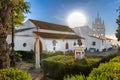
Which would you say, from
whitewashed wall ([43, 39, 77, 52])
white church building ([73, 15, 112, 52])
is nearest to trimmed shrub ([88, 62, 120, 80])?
whitewashed wall ([43, 39, 77, 52])

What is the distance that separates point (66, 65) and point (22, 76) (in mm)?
5700

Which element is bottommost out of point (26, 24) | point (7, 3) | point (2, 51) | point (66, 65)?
point (66, 65)

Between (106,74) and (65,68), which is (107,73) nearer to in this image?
(106,74)

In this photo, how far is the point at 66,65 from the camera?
13359mm

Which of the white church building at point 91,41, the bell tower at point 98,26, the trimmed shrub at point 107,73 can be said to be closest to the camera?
the trimmed shrub at point 107,73

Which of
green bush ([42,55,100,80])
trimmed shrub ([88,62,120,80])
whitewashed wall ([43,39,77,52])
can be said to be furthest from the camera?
whitewashed wall ([43,39,77,52])

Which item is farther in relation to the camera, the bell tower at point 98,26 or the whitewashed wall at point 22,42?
the bell tower at point 98,26

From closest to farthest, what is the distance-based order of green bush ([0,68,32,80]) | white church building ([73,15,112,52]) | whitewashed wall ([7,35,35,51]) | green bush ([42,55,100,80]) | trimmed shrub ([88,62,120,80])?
trimmed shrub ([88,62,120,80]) → green bush ([0,68,32,80]) → green bush ([42,55,100,80]) → whitewashed wall ([7,35,35,51]) → white church building ([73,15,112,52])

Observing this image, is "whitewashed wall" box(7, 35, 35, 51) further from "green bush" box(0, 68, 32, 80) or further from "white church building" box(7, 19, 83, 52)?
"green bush" box(0, 68, 32, 80)

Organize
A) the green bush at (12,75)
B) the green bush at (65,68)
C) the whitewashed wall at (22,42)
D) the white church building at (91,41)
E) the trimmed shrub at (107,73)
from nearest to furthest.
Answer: the trimmed shrub at (107,73), the green bush at (12,75), the green bush at (65,68), the whitewashed wall at (22,42), the white church building at (91,41)

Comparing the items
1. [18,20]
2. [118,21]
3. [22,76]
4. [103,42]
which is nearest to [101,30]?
[103,42]

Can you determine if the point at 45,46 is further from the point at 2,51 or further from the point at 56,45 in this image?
the point at 2,51

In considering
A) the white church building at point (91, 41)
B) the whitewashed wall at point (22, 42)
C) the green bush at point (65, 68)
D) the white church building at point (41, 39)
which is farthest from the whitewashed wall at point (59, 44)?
the green bush at point (65, 68)

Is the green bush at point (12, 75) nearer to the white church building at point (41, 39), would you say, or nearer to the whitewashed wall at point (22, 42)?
the white church building at point (41, 39)
